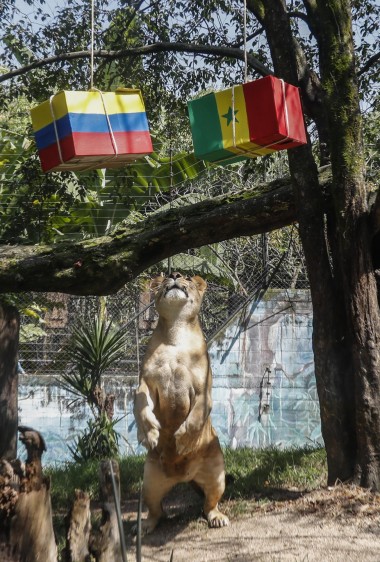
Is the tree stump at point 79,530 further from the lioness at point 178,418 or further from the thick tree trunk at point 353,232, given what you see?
the thick tree trunk at point 353,232

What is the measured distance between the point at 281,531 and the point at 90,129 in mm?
3334

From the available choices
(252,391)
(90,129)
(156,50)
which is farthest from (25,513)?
(252,391)

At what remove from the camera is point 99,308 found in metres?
12.1

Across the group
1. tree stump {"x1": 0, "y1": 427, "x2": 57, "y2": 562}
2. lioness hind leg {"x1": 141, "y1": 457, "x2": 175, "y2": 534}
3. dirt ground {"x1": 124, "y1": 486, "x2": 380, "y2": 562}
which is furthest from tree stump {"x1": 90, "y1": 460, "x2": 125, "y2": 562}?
lioness hind leg {"x1": 141, "y1": 457, "x2": 175, "y2": 534}

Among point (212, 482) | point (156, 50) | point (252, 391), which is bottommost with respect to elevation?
point (212, 482)

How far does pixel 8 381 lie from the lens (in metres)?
8.24

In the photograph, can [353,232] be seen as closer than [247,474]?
Yes

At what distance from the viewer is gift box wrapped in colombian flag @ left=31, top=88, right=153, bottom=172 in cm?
498

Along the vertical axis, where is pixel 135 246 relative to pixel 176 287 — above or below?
above

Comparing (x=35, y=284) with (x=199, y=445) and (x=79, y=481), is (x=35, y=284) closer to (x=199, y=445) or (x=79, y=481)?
(x=199, y=445)

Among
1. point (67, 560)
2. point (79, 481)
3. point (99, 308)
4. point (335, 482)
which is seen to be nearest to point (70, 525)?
point (67, 560)

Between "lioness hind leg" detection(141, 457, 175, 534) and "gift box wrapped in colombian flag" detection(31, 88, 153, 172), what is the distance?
2906 mm

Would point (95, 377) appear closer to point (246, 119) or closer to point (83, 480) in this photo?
point (83, 480)

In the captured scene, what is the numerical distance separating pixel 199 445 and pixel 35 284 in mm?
1955
